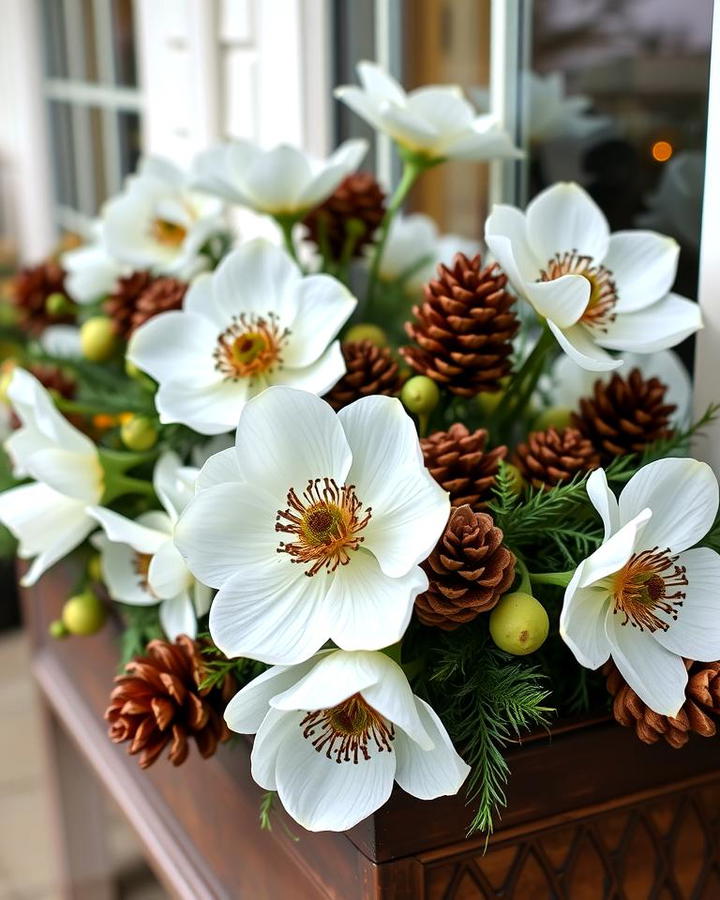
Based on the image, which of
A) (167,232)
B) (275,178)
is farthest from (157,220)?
(275,178)

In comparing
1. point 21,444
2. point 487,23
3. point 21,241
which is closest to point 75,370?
point 21,444

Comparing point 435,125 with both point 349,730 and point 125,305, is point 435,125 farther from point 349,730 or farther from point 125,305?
point 349,730

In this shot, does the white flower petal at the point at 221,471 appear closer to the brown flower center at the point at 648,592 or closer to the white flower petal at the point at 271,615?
the white flower petal at the point at 271,615

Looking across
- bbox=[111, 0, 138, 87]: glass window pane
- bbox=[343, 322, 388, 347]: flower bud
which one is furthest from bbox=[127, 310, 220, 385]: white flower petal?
bbox=[111, 0, 138, 87]: glass window pane

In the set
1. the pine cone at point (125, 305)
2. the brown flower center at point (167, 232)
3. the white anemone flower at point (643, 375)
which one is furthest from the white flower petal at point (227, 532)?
the brown flower center at point (167, 232)

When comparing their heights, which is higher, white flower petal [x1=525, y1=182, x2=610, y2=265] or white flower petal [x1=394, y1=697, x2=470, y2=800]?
white flower petal [x1=525, y1=182, x2=610, y2=265]

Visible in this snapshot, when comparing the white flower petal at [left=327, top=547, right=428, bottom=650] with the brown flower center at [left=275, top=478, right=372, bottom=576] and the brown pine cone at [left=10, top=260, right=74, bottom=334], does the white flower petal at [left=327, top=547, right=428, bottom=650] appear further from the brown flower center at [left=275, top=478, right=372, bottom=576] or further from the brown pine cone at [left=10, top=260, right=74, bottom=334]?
the brown pine cone at [left=10, top=260, right=74, bottom=334]
